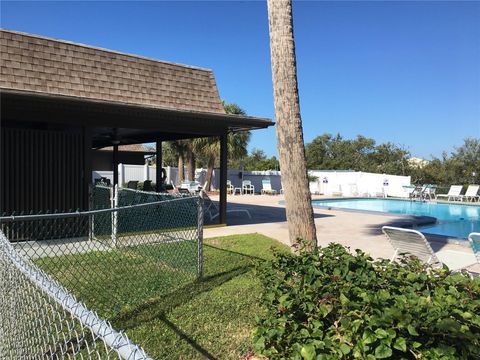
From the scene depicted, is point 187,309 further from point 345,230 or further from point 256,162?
point 256,162

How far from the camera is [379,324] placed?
181 centimetres

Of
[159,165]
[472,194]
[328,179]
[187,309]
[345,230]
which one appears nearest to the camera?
[187,309]

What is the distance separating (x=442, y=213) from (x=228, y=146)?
52.2ft

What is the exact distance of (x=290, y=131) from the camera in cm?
479

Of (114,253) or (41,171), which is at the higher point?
(41,171)

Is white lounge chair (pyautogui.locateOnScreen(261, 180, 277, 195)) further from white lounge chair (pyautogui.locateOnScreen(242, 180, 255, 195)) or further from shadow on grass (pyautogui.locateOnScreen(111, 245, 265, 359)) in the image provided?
shadow on grass (pyautogui.locateOnScreen(111, 245, 265, 359))

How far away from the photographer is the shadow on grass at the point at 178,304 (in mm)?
4105

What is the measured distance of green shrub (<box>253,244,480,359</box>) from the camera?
1778 millimetres

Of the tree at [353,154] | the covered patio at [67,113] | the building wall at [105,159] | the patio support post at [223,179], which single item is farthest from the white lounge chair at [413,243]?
the tree at [353,154]

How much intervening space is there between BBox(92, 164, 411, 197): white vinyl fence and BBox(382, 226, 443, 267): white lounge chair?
27.0m

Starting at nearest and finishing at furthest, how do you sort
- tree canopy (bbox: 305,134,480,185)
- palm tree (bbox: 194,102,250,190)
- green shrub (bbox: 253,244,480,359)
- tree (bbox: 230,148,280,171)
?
green shrub (bbox: 253,244,480,359)
palm tree (bbox: 194,102,250,190)
tree canopy (bbox: 305,134,480,185)
tree (bbox: 230,148,280,171)

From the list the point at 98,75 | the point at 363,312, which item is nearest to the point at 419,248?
the point at 363,312

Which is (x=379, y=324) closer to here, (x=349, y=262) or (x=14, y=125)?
(x=349, y=262)

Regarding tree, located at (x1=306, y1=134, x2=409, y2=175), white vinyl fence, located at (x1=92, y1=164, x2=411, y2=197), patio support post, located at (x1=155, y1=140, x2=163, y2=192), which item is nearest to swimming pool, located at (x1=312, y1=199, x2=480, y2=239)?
white vinyl fence, located at (x1=92, y1=164, x2=411, y2=197)
